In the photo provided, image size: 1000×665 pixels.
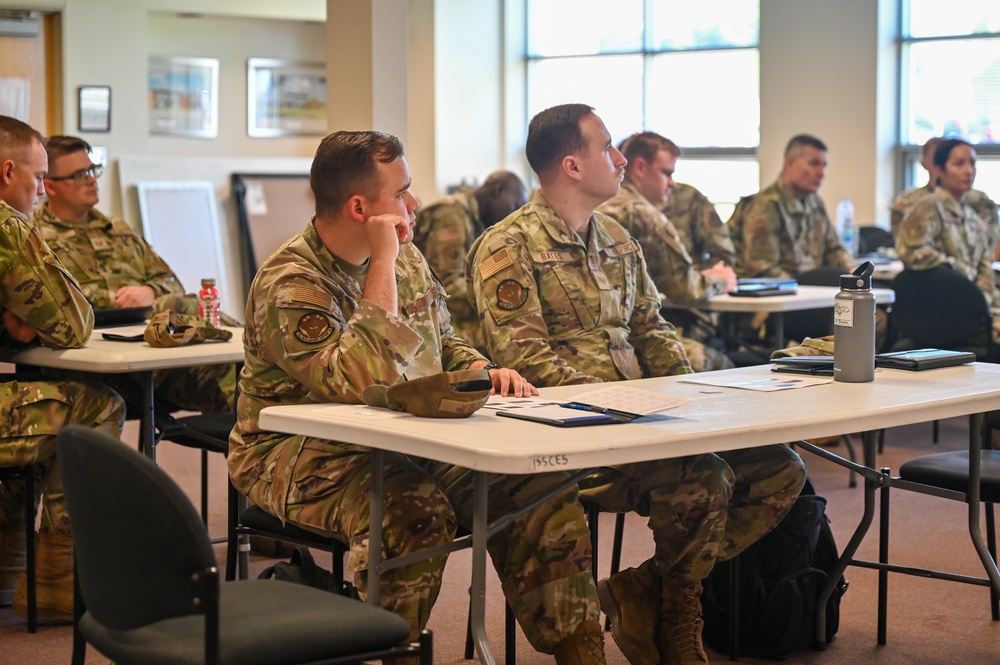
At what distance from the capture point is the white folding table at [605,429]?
6.77 ft

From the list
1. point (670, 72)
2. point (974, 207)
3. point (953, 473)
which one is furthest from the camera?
point (670, 72)

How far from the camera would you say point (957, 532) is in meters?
4.36

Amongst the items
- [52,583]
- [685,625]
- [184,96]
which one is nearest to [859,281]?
[685,625]

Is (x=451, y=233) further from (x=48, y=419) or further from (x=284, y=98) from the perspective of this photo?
(x=284, y=98)

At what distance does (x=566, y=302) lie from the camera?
3.40 meters

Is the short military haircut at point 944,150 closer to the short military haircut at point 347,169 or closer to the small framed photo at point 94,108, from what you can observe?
the short military haircut at point 347,169

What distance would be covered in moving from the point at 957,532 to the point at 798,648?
4.82 ft

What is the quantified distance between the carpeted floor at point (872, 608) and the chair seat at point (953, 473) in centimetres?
44

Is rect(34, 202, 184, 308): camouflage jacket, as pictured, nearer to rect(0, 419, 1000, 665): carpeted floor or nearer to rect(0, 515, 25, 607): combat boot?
rect(0, 419, 1000, 665): carpeted floor

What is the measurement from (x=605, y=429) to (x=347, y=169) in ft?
2.77

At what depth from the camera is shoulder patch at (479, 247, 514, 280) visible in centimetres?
331

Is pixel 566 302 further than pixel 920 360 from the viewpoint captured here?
Yes

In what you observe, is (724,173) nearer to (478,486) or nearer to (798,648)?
(798,648)

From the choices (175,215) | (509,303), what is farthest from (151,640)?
(175,215)
